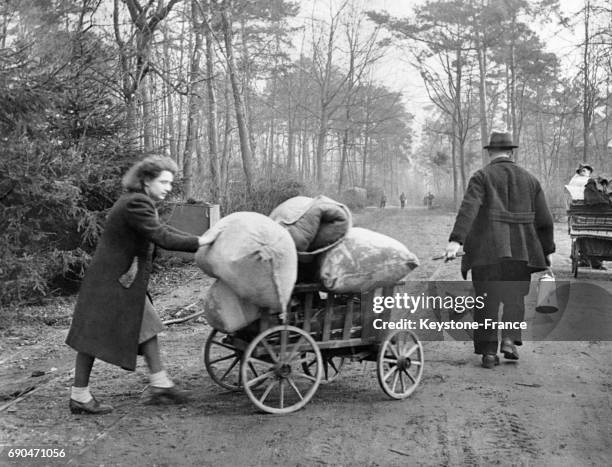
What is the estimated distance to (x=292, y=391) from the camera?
16.6 ft

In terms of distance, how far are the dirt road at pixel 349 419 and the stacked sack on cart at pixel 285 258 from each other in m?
0.76

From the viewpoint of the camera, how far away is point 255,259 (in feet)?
14.0

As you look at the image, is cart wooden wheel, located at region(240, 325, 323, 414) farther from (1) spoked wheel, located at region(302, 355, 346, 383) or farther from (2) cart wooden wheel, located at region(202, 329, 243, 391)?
(1) spoked wheel, located at region(302, 355, 346, 383)

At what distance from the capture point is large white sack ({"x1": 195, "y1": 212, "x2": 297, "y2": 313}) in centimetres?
427

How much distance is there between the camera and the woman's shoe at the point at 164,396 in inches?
183

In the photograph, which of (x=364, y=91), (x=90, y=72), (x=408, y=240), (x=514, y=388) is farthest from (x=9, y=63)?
(x=364, y=91)

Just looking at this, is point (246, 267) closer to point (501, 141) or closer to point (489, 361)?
point (489, 361)

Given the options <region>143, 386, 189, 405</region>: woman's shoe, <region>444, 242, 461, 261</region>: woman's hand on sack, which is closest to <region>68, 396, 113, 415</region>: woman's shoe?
<region>143, 386, 189, 405</region>: woman's shoe

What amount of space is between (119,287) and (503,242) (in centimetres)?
334

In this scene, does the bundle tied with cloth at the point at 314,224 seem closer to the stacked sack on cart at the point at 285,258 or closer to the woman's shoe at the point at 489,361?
the stacked sack on cart at the point at 285,258

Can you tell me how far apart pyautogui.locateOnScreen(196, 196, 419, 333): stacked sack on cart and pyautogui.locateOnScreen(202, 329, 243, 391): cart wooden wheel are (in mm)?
503

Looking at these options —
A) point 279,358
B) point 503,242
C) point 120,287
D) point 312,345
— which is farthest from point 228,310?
point 503,242

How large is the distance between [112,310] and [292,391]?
152 centimetres

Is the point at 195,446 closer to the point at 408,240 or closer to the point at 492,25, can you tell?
the point at 408,240
